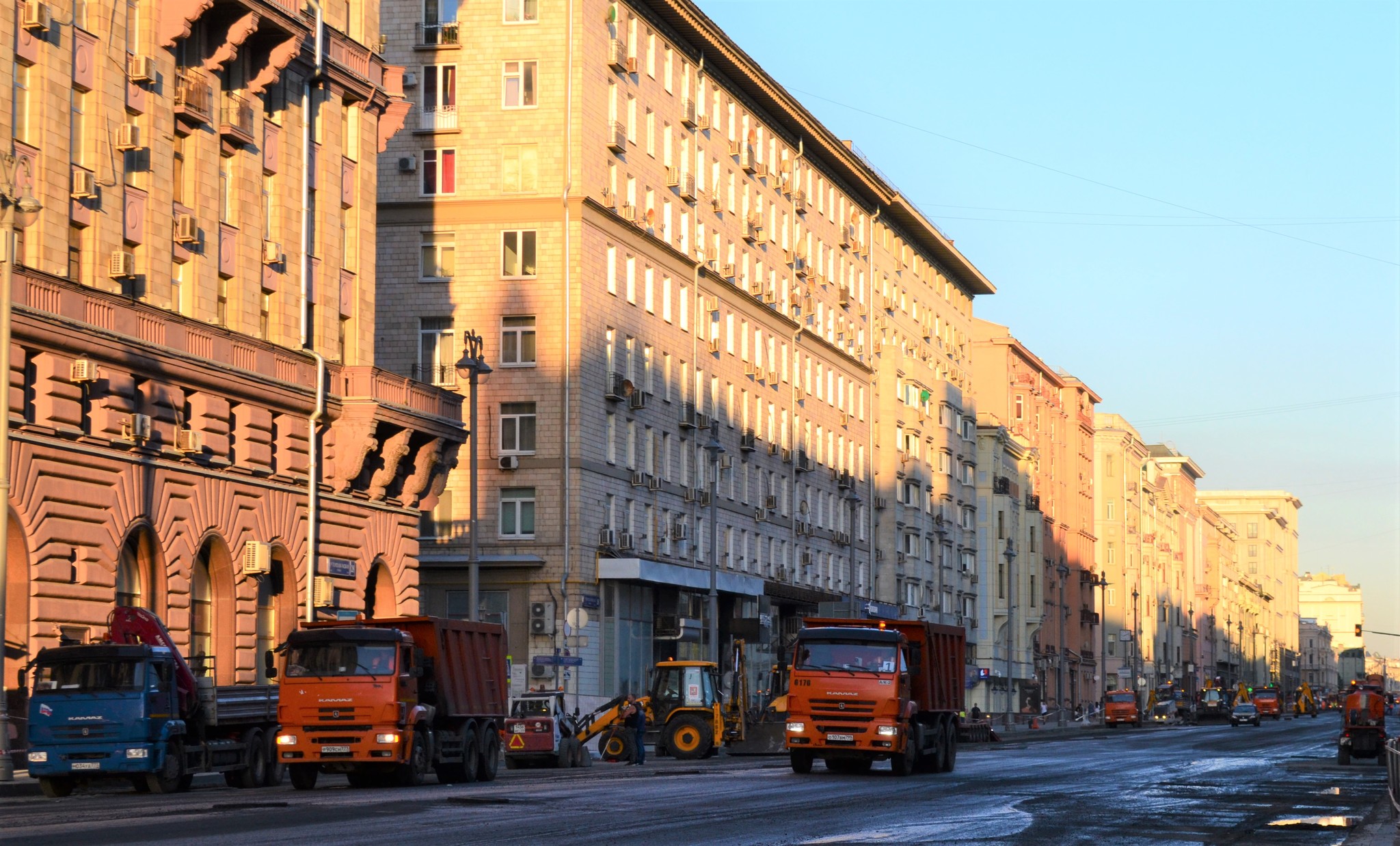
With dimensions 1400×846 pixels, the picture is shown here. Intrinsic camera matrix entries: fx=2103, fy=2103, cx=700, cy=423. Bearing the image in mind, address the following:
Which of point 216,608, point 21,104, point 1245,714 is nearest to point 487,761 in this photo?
point 216,608

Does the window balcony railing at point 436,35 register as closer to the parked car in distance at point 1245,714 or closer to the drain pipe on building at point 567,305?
the drain pipe on building at point 567,305

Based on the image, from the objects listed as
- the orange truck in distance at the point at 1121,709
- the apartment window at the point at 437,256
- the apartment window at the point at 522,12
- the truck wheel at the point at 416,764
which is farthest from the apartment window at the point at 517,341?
the orange truck in distance at the point at 1121,709

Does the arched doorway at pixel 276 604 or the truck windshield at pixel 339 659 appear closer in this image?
the truck windshield at pixel 339 659

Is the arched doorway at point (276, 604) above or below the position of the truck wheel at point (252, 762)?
above

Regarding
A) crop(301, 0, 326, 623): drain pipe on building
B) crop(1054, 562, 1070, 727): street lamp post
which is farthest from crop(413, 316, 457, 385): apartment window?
crop(1054, 562, 1070, 727): street lamp post

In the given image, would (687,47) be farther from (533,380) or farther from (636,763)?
(636,763)

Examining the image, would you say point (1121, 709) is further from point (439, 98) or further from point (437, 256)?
point (439, 98)

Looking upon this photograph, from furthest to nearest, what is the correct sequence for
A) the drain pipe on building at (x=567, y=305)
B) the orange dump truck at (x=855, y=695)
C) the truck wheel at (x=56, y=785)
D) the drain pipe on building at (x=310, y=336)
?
the drain pipe on building at (x=567, y=305) < the drain pipe on building at (x=310, y=336) < the orange dump truck at (x=855, y=695) < the truck wheel at (x=56, y=785)

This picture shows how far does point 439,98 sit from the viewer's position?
6638cm

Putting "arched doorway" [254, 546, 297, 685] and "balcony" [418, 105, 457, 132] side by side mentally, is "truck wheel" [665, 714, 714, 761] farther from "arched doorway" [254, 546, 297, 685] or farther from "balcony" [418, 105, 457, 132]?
"balcony" [418, 105, 457, 132]

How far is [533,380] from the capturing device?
65.1 m

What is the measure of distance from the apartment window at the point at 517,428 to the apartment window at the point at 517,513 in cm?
121

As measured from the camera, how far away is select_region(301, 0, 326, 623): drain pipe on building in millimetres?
46406

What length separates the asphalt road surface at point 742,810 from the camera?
22188mm
